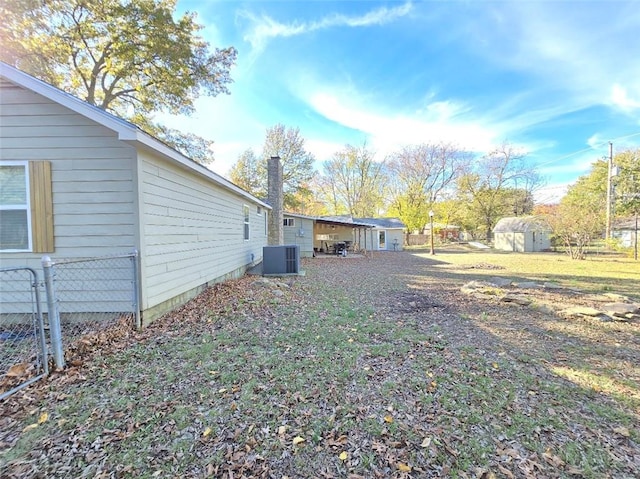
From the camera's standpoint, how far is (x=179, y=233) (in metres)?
5.53

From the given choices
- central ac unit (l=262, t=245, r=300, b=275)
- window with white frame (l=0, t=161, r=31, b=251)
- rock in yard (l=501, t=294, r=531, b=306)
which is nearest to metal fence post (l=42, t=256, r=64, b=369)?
window with white frame (l=0, t=161, r=31, b=251)

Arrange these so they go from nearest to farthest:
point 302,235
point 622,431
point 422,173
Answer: point 622,431 → point 302,235 → point 422,173

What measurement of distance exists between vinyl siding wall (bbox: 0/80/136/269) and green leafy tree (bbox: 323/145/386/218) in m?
30.4

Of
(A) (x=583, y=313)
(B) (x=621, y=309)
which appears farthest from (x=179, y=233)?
(B) (x=621, y=309)

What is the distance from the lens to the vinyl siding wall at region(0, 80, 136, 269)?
Result: 13.7 feet

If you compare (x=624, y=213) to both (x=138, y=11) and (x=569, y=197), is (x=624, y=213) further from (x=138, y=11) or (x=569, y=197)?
(x=138, y=11)

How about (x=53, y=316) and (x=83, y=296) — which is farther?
(x=83, y=296)

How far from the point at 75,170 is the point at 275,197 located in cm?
1035

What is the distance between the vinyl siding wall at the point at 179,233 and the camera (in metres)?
4.50

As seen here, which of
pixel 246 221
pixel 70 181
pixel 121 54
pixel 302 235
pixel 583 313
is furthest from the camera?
pixel 302 235

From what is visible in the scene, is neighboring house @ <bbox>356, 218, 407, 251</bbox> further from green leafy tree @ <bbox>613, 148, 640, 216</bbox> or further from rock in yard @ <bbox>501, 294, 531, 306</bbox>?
rock in yard @ <bbox>501, 294, 531, 306</bbox>

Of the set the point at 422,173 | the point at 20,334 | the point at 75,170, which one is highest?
the point at 422,173

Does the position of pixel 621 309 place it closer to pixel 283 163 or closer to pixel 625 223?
pixel 283 163

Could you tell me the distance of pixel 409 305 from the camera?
6.43 metres
